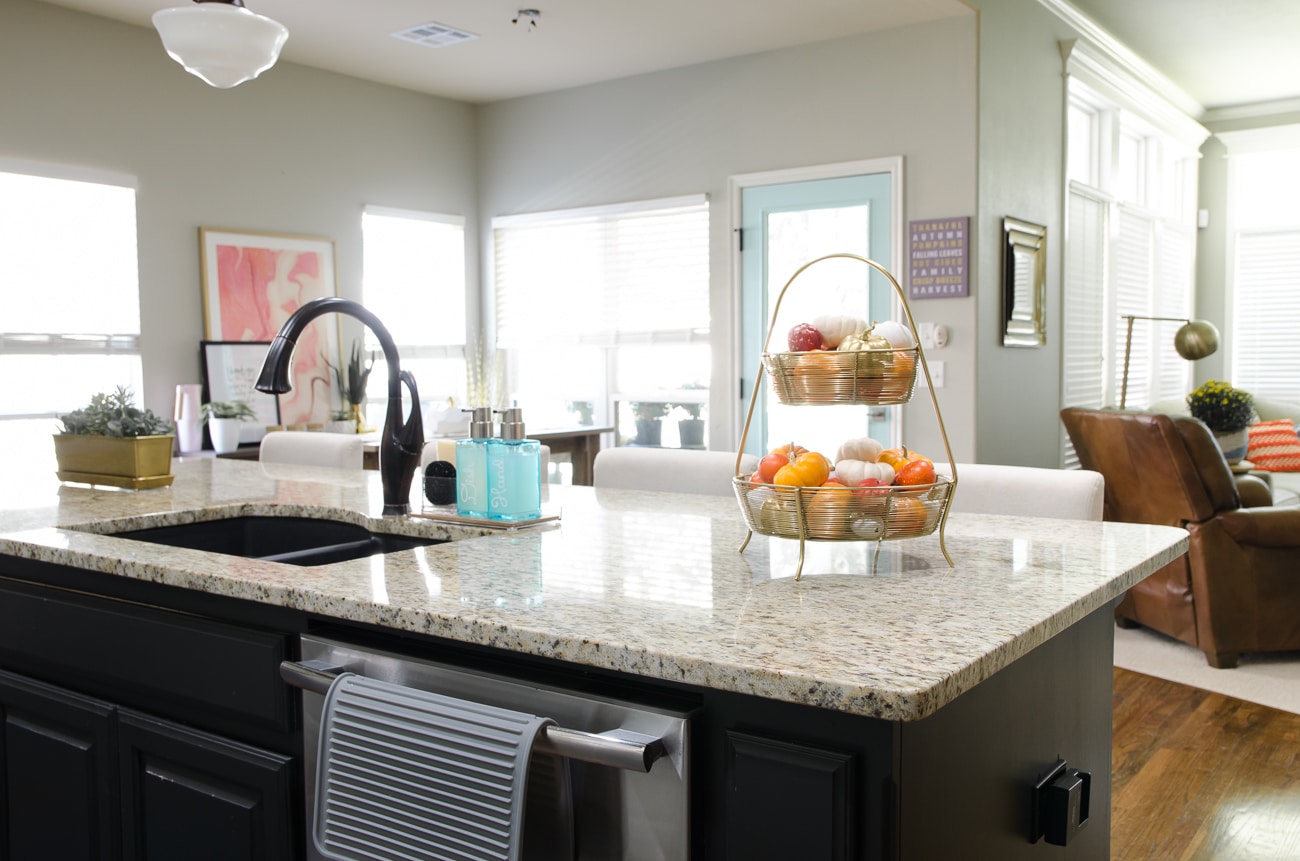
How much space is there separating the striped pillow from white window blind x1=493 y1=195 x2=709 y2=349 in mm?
3674

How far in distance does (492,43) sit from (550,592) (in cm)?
429

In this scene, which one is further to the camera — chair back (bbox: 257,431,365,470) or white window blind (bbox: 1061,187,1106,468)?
white window blind (bbox: 1061,187,1106,468)

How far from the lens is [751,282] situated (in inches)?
206

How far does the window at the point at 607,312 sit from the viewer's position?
18.1 ft

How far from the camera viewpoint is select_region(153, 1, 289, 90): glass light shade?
233cm

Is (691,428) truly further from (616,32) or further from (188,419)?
(188,419)

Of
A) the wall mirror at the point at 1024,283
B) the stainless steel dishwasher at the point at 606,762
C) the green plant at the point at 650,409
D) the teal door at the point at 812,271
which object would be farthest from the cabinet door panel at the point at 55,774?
the green plant at the point at 650,409

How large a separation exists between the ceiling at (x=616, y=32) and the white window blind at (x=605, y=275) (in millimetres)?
736

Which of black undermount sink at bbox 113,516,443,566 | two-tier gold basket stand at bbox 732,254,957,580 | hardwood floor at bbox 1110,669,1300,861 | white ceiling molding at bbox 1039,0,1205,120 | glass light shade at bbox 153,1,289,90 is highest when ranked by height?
white ceiling molding at bbox 1039,0,1205,120

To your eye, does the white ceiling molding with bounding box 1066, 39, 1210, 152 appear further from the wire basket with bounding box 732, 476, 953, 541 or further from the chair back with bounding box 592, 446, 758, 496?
the wire basket with bounding box 732, 476, 953, 541

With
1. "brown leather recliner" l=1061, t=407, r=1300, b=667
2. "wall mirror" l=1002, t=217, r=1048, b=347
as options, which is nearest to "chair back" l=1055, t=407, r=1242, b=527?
"brown leather recliner" l=1061, t=407, r=1300, b=667

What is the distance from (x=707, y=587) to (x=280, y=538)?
1.11 meters

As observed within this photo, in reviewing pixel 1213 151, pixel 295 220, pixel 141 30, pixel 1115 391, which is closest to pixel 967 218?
pixel 1115 391

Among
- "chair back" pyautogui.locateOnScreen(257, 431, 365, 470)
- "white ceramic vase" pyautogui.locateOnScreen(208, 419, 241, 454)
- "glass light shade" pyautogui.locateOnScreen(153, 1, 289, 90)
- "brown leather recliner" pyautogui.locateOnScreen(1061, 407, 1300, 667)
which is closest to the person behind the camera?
"glass light shade" pyautogui.locateOnScreen(153, 1, 289, 90)
